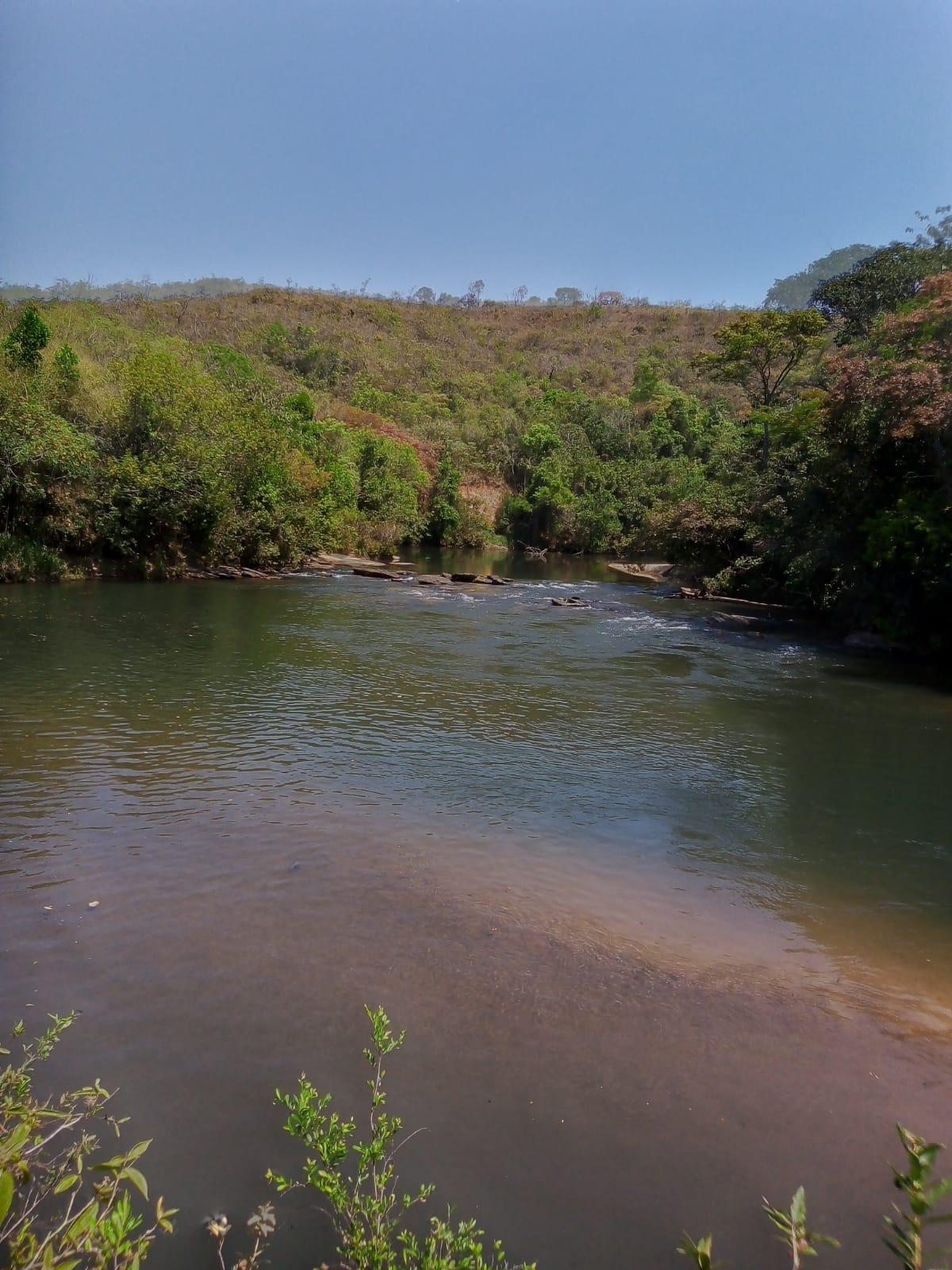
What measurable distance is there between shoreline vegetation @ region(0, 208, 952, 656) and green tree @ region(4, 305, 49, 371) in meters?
0.06

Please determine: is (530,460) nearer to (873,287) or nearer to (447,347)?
(873,287)

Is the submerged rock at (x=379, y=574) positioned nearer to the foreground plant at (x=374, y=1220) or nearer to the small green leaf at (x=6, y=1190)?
the foreground plant at (x=374, y=1220)

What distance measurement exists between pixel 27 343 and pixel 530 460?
35.6m

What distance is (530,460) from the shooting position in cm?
5709

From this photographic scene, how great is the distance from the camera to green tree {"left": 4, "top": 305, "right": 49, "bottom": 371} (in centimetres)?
2684

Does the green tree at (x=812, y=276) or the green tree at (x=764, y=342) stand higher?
the green tree at (x=812, y=276)

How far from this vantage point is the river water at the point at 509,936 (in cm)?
379

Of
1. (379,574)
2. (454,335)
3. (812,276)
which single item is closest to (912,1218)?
(379,574)

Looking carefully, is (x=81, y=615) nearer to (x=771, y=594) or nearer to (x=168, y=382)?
(x=168, y=382)

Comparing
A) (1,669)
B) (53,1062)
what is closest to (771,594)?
(1,669)

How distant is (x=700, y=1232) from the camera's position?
347 cm

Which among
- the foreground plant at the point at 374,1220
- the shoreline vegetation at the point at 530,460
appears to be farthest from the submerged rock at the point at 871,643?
the foreground plant at the point at 374,1220

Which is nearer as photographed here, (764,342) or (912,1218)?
(912,1218)

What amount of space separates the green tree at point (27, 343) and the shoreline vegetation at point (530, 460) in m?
0.06
